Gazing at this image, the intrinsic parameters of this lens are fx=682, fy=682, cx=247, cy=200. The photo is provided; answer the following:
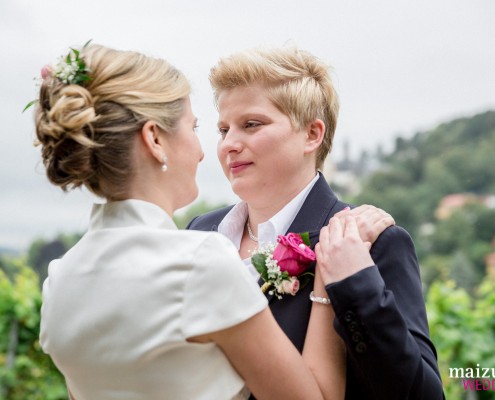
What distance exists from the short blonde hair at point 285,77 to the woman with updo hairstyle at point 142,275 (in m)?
0.54

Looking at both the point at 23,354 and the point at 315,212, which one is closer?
the point at 315,212

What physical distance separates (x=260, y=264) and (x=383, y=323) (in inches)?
18.4

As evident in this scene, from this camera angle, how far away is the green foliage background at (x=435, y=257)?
16.5ft

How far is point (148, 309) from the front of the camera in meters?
1.64

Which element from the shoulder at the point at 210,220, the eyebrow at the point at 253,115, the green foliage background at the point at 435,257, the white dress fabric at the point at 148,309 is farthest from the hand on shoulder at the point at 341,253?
the green foliage background at the point at 435,257

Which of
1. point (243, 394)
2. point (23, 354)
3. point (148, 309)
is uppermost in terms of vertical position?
point (148, 309)

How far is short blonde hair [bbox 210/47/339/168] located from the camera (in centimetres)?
235

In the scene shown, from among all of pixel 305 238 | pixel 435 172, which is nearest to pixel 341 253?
pixel 305 238

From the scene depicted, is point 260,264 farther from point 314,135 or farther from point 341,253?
point 314,135

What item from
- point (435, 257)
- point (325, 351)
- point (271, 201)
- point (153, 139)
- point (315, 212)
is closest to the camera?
point (153, 139)

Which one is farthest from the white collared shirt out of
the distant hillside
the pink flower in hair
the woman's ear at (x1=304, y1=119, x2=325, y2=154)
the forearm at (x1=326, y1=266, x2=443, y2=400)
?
the distant hillside

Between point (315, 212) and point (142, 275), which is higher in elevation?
point (142, 275)

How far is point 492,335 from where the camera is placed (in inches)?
197

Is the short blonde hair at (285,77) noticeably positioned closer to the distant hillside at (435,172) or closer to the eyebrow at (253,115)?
the eyebrow at (253,115)
